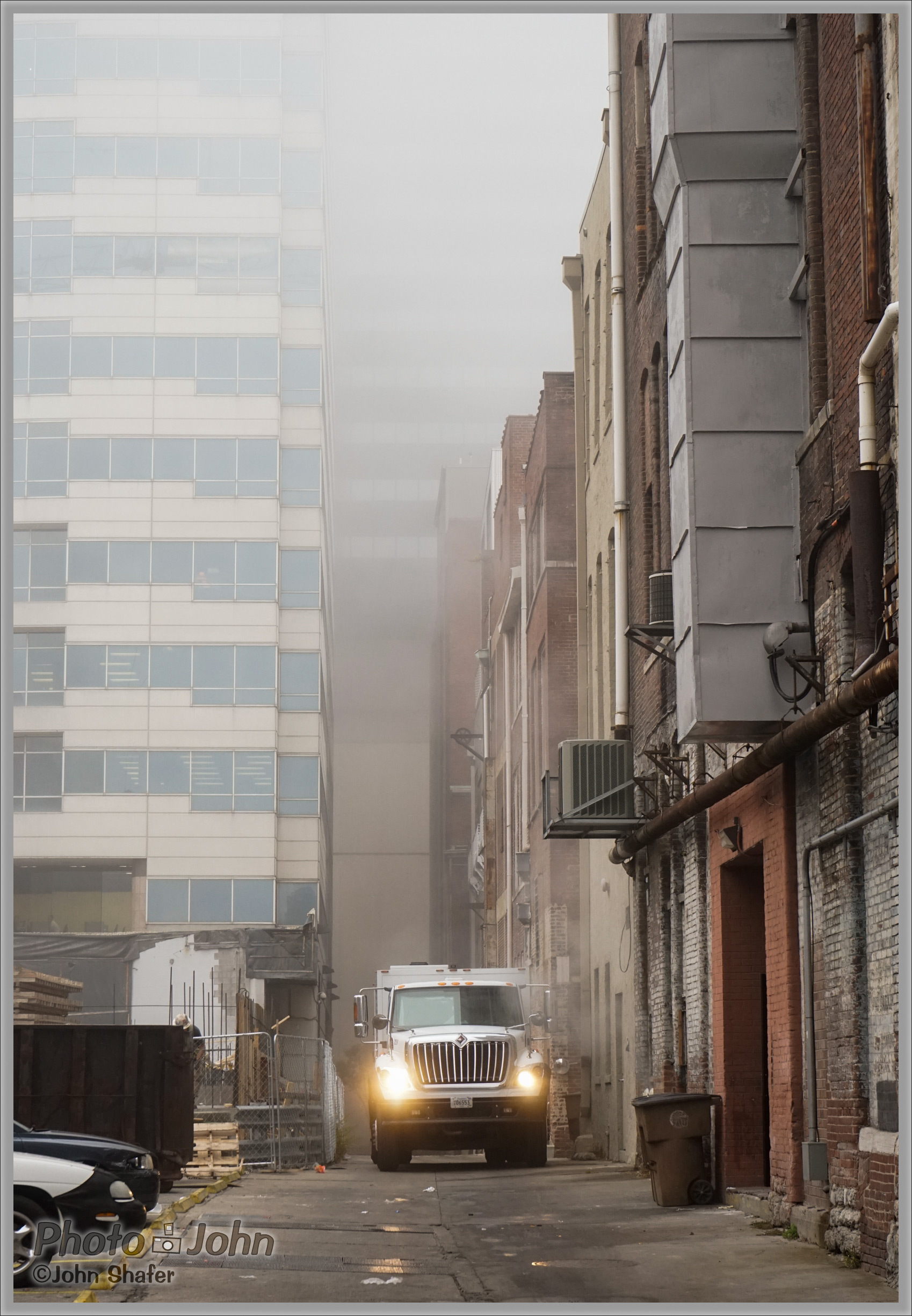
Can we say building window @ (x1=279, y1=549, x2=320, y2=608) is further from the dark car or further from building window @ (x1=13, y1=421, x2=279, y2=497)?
the dark car

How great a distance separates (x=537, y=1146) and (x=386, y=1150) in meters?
2.20

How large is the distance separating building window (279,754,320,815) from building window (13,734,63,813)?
830cm

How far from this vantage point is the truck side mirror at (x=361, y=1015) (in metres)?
24.9

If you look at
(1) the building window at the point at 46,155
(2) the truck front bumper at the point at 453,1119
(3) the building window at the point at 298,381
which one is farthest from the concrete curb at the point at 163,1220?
(1) the building window at the point at 46,155

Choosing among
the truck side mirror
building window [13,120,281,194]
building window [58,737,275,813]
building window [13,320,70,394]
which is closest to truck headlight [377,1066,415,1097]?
the truck side mirror

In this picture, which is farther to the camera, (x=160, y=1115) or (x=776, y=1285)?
(x=160, y=1115)

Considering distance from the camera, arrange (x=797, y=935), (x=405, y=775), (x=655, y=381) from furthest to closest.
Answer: (x=405, y=775) < (x=655, y=381) < (x=797, y=935)

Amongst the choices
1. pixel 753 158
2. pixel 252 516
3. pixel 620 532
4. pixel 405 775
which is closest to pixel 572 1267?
pixel 753 158

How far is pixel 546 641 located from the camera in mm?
36188

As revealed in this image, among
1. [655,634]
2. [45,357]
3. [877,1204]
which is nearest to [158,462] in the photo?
[45,357]

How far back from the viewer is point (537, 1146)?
81.0 feet

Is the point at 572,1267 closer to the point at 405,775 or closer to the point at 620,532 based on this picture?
the point at 620,532

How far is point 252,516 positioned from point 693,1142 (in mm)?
51960

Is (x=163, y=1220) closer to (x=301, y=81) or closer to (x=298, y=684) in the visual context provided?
(x=298, y=684)
